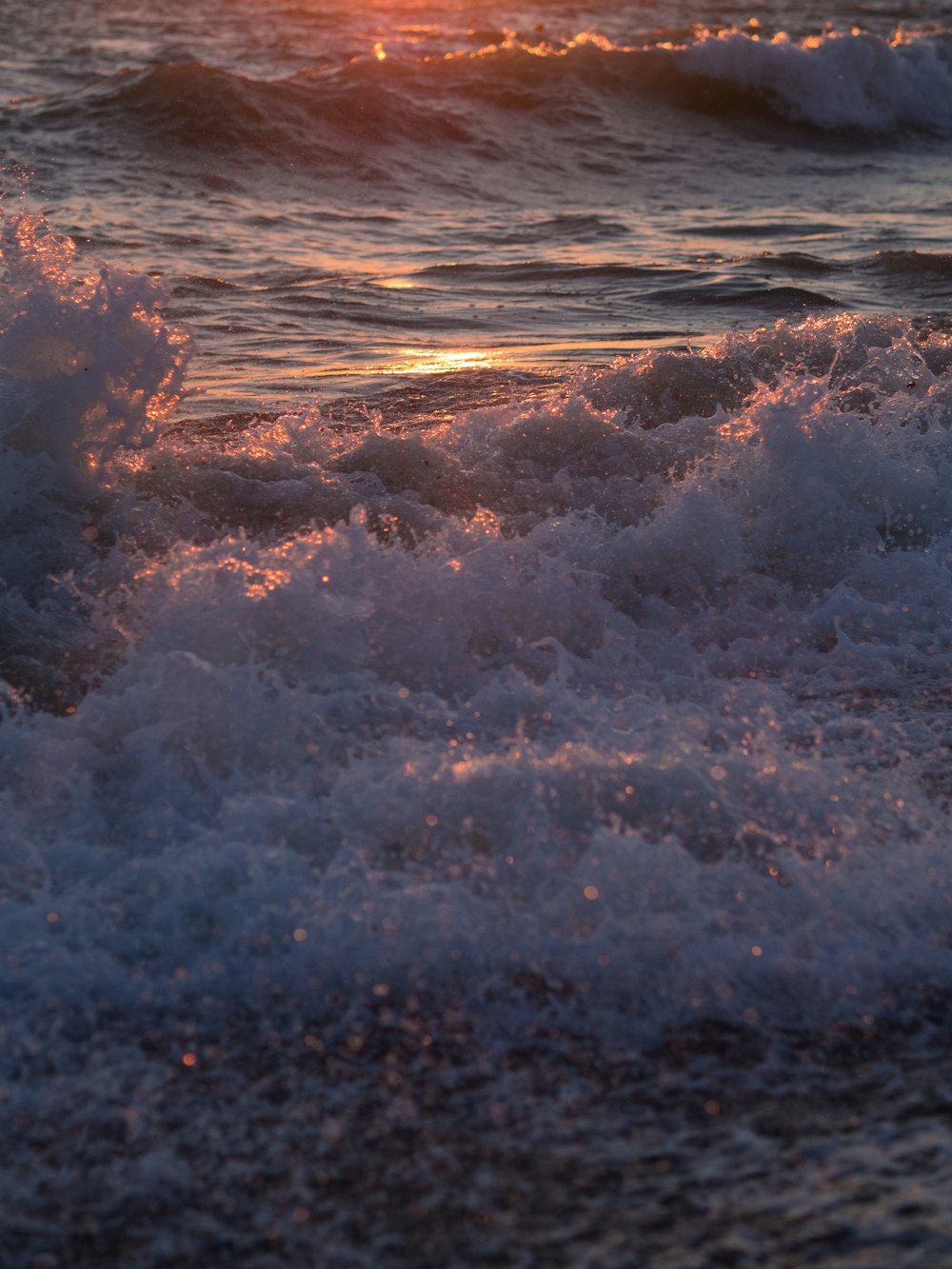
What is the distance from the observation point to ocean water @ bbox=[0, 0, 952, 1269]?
7.38ft

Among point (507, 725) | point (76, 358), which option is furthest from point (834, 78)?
point (507, 725)

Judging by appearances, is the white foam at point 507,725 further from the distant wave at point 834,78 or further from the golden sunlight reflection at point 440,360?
the distant wave at point 834,78

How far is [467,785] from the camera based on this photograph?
3098 millimetres

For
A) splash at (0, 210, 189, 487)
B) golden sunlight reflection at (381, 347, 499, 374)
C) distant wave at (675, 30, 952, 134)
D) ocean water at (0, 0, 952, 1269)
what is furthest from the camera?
distant wave at (675, 30, 952, 134)

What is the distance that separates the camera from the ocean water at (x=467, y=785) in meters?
2.25

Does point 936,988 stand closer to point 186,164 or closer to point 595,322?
point 595,322

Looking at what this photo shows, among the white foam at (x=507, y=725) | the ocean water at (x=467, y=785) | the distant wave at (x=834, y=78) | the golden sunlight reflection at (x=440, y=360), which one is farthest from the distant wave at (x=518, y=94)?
the white foam at (x=507, y=725)

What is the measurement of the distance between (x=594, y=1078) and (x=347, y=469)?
3.24 meters

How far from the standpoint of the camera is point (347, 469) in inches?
209

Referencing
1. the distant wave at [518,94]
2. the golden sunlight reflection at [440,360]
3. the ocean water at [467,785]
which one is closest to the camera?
the ocean water at [467,785]

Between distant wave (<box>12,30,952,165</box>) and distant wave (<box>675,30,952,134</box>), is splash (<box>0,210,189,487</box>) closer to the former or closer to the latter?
distant wave (<box>12,30,952,165</box>)

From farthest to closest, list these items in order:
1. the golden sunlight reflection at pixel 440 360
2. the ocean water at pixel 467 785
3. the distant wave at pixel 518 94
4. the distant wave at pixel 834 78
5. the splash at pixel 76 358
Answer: the distant wave at pixel 834 78
the distant wave at pixel 518 94
the golden sunlight reflection at pixel 440 360
the splash at pixel 76 358
the ocean water at pixel 467 785

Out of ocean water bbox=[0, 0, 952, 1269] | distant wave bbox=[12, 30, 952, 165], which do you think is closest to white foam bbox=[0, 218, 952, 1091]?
ocean water bbox=[0, 0, 952, 1269]

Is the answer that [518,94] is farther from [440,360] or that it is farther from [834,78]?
[440,360]
